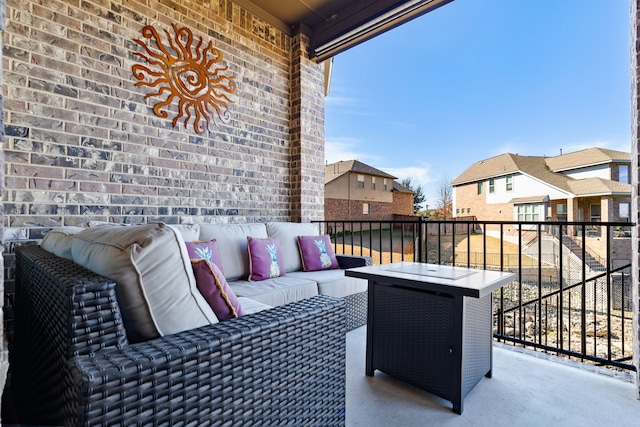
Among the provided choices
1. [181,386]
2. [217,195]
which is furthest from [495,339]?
[217,195]

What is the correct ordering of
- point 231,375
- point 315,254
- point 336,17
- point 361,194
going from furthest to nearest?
point 361,194, point 336,17, point 315,254, point 231,375

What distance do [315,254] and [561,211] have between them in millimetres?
16184

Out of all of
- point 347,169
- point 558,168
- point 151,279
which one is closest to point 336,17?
point 151,279

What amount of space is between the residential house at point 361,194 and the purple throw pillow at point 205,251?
1030 centimetres

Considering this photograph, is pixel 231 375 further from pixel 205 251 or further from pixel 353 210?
pixel 353 210

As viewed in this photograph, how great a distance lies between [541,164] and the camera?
1642cm

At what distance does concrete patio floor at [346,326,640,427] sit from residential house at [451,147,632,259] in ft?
40.4

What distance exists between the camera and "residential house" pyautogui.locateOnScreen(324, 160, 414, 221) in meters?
13.8

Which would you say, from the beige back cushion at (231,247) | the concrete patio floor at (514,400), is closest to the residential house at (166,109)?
the beige back cushion at (231,247)

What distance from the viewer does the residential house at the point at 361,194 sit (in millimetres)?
13812

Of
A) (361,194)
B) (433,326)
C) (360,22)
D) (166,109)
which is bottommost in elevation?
(433,326)

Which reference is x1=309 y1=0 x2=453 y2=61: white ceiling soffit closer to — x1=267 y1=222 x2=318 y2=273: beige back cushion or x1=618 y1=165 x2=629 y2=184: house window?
x1=267 y1=222 x2=318 y2=273: beige back cushion

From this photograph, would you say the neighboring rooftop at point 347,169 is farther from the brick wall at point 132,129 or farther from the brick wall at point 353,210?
the brick wall at point 132,129

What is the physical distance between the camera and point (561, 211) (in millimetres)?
14625
